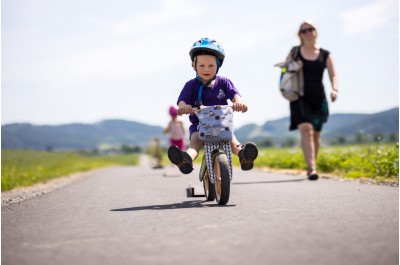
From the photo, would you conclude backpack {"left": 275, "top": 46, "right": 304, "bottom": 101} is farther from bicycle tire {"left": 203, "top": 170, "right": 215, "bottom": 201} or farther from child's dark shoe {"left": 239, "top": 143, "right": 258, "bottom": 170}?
child's dark shoe {"left": 239, "top": 143, "right": 258, "bottom": 170}

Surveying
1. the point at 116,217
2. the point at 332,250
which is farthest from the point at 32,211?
the point at 332,250

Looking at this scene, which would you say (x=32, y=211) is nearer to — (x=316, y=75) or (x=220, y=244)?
(x=220, y=244)

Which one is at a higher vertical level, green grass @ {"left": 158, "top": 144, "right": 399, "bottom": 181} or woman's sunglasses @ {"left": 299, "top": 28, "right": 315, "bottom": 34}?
woman's sunglasses @ {"left": 299, "top": 28, "right": 315, "bottom": 34}

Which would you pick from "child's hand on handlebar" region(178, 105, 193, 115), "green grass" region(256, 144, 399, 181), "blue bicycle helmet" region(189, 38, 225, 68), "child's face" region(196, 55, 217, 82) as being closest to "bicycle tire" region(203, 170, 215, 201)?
"child's hand on handlebar" region(178, 105, 193, 115)

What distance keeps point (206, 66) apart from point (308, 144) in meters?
4.00

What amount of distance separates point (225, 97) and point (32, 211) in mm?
2504

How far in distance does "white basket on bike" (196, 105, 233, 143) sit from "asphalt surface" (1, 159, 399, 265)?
750 millimetres

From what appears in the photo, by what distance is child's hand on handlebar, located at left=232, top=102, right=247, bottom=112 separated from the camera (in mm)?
6008

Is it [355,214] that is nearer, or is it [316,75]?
[355,214]

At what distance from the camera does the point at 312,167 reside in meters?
9.76

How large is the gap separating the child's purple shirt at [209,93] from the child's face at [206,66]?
106mm

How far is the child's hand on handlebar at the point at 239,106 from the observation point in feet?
19.7

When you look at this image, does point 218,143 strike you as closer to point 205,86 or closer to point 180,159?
point 180,159

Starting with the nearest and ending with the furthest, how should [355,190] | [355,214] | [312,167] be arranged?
1. [355,214]
2. [355,190]
3. [312,167]
